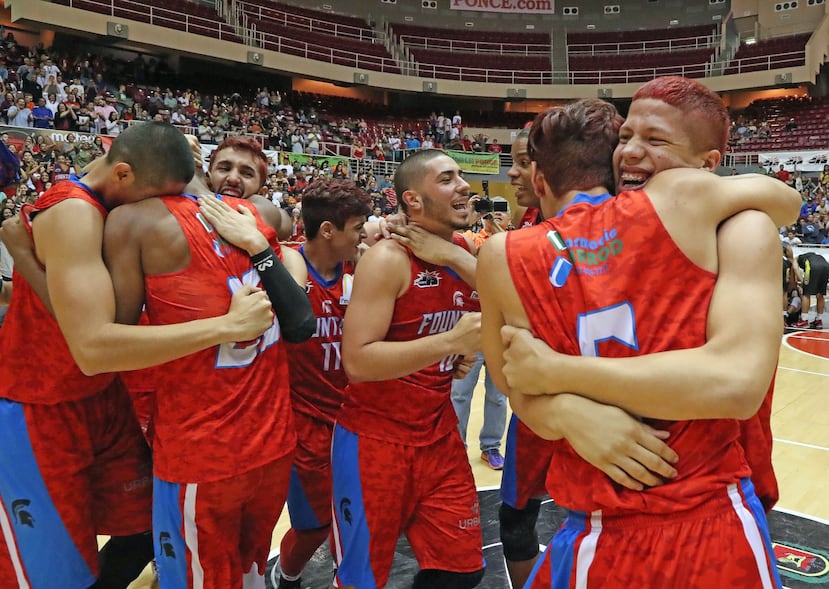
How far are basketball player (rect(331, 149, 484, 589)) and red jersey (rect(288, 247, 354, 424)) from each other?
0.41 meters

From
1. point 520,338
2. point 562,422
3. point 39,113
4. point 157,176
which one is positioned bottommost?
point 562,422

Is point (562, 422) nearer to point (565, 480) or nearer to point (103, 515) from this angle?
point (565, 480)

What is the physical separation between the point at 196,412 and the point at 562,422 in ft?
3.95

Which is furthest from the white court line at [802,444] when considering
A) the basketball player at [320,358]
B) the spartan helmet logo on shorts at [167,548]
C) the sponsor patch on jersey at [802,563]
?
the spartan helmet logo on shorts at [167,548]

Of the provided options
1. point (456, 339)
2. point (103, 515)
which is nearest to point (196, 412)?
point (103, 515)

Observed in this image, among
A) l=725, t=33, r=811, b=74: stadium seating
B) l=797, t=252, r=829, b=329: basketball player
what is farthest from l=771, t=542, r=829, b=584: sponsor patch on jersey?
l=725, t=33, r=811, b=74: stadium seating

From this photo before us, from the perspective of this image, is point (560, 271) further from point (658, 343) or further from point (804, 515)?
point (804, 515)

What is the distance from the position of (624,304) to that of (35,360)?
195 cm

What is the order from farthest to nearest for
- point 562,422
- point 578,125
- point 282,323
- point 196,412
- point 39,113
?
point 39,113 < point 282,323 < point 196,412 < point 578,125 < point 562,422

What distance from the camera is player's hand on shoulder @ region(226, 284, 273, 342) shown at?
78.2 inches

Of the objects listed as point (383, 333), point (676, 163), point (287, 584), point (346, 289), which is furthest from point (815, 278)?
point (676, 163)

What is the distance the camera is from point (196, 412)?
2055mm

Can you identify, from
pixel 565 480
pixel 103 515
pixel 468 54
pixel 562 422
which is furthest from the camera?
pixel 468 54

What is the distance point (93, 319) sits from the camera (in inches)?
74.5
